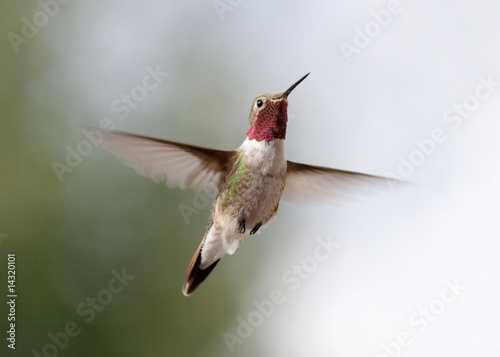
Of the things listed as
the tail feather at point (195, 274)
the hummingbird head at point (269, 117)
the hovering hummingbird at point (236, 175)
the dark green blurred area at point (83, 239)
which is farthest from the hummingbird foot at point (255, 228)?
the dark green blurred area at point (83, 239)

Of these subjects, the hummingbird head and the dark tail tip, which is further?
the dark tail tip

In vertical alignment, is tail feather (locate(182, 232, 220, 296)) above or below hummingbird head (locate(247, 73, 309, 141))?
below


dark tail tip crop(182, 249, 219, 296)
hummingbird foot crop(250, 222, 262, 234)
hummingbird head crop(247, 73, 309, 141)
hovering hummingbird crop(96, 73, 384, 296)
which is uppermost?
hummingbird head crop(247, 73, 309, 141)

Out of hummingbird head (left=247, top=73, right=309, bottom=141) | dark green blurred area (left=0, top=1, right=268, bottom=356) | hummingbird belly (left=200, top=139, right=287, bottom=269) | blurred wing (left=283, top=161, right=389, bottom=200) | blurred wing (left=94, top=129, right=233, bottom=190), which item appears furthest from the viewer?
dark green blurred area (left=0, top=1, right=268, bottom=356)

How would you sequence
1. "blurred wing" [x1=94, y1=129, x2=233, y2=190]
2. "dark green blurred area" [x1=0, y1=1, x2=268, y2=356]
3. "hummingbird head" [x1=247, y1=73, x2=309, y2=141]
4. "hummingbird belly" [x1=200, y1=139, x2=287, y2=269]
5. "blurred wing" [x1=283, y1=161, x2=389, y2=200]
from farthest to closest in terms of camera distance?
1. "dark green blurred area" [x1=0, y1=1, x2=268, y2=356]
2. "blurred wing" [x1=283, y1=161, x2=389, y2=200]
3. "hummingbird belly" [x1=200, y1=139, x2=287, y2=269]
4. "hummingbird head" [x1=247, y1=73, x2=309, y2=141]
5. "blurred wing" [x1=94, y1=129, x2=233, y2=190]

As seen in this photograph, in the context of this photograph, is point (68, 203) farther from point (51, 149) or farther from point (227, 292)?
point (227, 292)

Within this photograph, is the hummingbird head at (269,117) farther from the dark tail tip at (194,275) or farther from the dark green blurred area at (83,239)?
the dark green blurred area at (83,239)

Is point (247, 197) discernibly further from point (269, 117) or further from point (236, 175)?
point (269, 117)

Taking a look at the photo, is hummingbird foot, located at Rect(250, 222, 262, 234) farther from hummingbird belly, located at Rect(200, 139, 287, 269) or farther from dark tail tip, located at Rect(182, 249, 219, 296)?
dark tail tip, located at Rect(182, 249, 219, 296)

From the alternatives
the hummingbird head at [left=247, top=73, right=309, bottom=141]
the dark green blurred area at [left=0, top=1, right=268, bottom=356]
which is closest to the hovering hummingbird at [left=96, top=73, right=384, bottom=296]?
the hummingbird head at [left=247, top=73, right=309, bottom=141]
